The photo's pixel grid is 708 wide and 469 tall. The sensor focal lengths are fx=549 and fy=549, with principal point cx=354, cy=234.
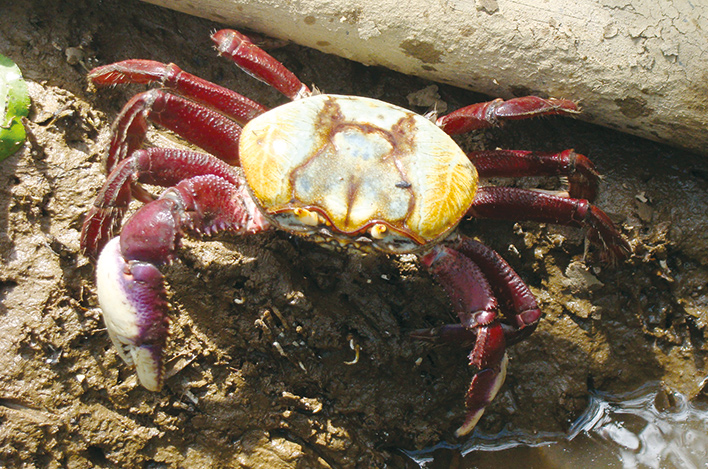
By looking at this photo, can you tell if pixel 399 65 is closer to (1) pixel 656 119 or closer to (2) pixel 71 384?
(1) pixel 656 119

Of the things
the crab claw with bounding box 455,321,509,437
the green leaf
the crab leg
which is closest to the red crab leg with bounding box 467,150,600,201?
the crab claw with bounding box 455,321,509,437

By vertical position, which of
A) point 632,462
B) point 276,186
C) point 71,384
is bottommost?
point 632,462

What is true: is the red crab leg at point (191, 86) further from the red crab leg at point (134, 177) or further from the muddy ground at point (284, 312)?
the muddy ground at point (284, 312)

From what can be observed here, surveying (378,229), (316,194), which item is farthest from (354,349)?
(316,194)

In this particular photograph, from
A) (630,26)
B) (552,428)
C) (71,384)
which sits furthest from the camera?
(552,428)

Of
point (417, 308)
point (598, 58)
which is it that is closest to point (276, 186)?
point (417, 308)

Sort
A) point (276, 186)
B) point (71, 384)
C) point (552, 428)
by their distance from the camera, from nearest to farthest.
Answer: point (276, 186) → point (71, 384) → point (552, 428)
